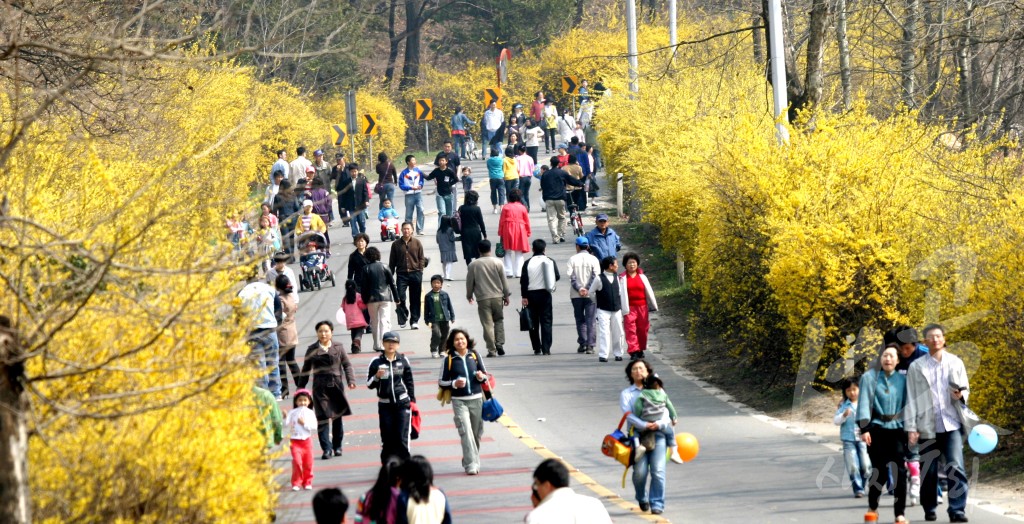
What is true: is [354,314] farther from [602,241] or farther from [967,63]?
[967,63]

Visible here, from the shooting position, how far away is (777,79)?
822 inches

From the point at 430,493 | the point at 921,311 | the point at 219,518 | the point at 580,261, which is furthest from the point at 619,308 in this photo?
the point at 219,518

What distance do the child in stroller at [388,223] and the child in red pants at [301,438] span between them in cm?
1614

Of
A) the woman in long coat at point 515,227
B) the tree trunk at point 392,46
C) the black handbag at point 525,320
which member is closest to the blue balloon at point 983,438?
the black handbag at point 525,320

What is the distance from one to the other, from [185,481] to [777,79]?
14.8 m

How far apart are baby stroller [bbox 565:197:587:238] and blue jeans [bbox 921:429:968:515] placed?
1862cm

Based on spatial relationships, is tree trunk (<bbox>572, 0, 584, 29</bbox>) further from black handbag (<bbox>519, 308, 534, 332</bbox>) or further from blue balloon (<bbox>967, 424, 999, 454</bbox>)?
blue balloon (<bbox>967, 424, 999, 454</bbox>)

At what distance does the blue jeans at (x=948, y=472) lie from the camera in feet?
39.0

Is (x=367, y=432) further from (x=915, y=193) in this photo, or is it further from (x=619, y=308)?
(x=915, y=193)

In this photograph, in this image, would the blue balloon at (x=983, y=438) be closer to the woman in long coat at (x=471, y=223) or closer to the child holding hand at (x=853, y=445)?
the child holding hand at (x=853, y=445)

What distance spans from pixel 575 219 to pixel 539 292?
9.78 m

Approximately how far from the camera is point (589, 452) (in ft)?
51.4

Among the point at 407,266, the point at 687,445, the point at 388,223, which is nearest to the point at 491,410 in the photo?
the point at 687,445

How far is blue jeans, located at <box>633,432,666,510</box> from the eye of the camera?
12727mm
